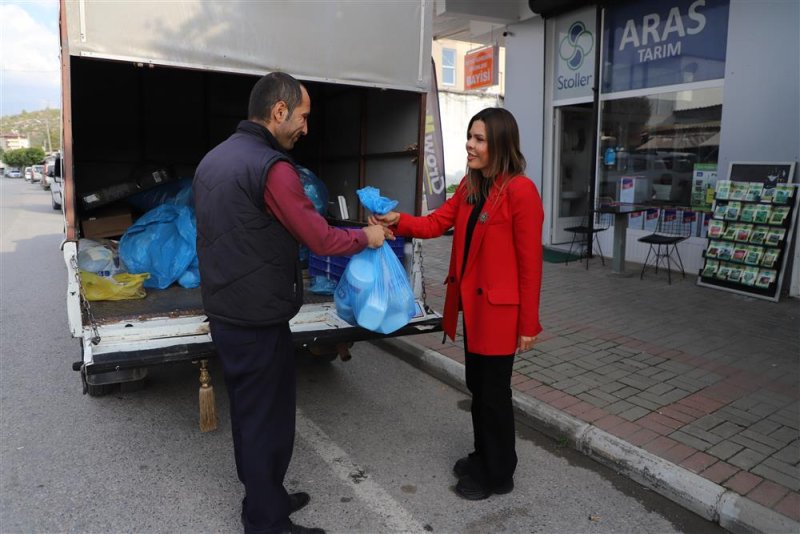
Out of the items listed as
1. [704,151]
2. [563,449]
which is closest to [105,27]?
[563,449]

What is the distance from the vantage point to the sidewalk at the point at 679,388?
3.12 meters

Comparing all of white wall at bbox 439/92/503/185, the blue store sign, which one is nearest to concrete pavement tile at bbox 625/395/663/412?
the blue store sign

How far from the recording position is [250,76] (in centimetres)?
454

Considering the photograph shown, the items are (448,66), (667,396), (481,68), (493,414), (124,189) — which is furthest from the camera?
(448,66)

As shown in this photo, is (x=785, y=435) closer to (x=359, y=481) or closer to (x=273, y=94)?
(x=359, y=481)

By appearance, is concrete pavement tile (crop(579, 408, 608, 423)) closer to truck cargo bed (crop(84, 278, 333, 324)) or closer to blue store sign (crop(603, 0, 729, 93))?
truck cargo bed (crop(84, 278, 333, 324))

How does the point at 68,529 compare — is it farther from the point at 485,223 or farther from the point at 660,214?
the point at 660,214

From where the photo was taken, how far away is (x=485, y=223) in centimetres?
282

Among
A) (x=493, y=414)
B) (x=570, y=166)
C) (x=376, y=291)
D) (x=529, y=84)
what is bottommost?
(x=493, y=414)

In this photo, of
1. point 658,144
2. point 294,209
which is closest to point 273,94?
point 294,209

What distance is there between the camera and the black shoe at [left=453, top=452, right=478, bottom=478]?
322cm

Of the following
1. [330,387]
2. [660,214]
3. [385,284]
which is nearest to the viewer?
[385,284]

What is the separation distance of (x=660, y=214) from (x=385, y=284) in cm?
633

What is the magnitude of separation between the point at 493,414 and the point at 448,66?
24.4 metres
